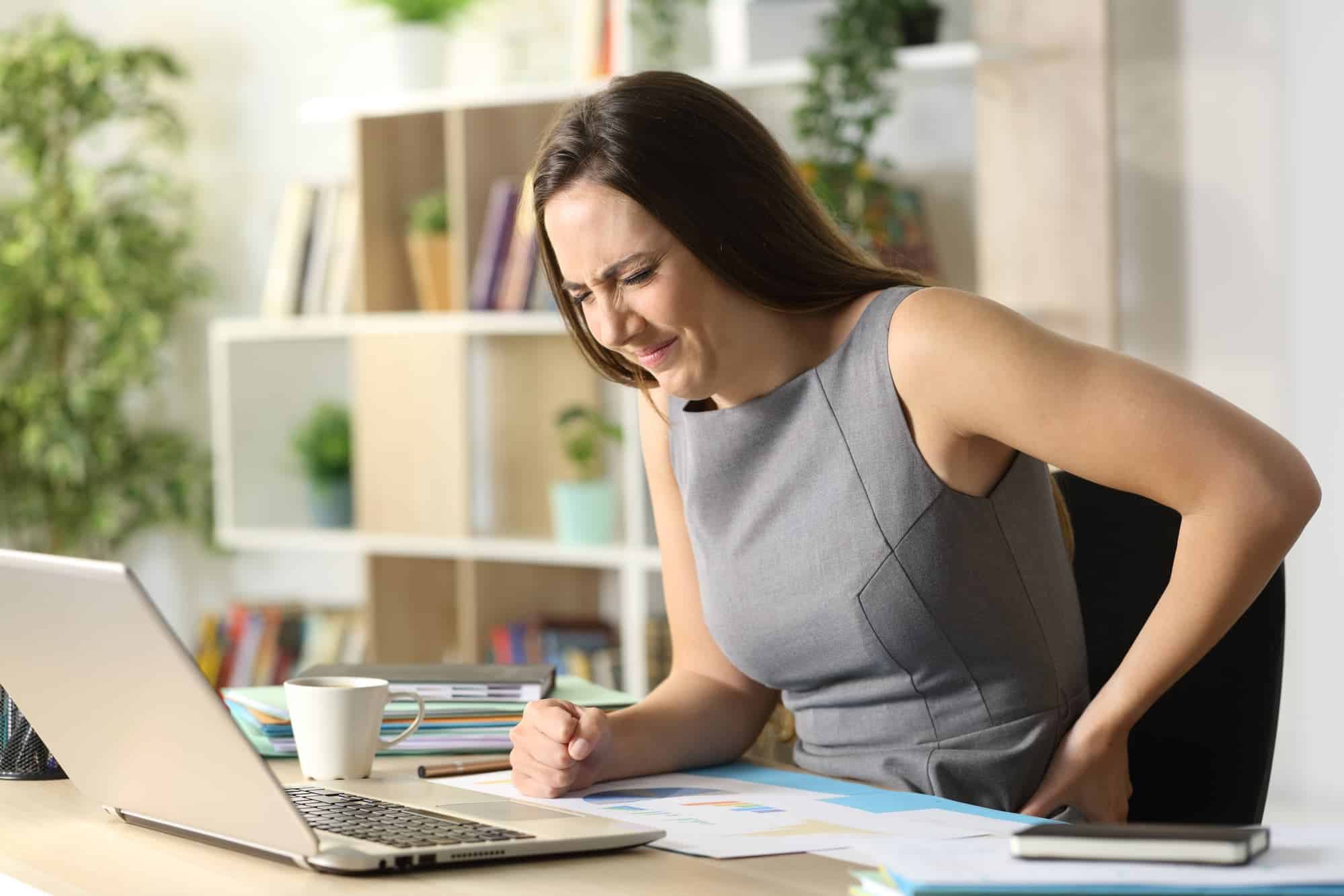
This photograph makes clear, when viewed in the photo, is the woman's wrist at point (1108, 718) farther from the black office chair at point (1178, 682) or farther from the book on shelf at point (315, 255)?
the book on shelf at point (315, 255)

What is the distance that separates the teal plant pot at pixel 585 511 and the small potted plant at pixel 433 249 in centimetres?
47

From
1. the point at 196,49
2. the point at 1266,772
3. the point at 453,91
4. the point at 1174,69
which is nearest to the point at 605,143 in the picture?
the point at 1266,772

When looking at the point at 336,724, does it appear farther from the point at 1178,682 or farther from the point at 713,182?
the point at 1178,682

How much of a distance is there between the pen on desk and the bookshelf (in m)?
1.68

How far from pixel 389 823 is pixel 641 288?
20.2 inches

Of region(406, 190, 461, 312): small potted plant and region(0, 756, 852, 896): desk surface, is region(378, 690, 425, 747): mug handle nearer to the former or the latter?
region(0, 756, 852, 896): desk surface

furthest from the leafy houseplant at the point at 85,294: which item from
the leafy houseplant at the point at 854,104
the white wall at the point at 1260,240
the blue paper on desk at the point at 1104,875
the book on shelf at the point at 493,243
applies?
the blue paper on desk at the point at 1104,875

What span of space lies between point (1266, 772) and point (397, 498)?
2.30 m

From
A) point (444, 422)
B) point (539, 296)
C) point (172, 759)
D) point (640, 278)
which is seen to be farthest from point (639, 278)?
point (444, 422)

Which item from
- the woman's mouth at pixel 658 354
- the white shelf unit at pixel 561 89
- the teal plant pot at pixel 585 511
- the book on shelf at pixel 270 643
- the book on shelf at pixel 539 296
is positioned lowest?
the book on shelf at pixel 270 643

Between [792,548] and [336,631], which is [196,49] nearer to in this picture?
[336,631]

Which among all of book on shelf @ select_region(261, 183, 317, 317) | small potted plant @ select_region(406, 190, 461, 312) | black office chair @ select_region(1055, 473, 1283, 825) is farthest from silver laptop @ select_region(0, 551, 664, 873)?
book on shelf @ select_region(261, 183, 317, 317)

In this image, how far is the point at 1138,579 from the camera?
1.40m

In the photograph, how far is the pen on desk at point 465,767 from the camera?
1272mm
